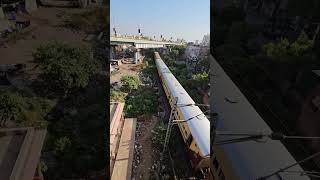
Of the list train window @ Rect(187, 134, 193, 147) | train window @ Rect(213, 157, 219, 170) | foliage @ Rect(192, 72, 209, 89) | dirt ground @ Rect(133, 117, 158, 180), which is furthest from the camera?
train window @ Rect(187, 134, 193, 147)

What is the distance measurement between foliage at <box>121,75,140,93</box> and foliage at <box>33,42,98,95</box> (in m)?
0.43

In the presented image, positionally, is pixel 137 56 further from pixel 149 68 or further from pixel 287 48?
pixel 287 48

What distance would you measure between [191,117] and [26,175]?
4.73ft

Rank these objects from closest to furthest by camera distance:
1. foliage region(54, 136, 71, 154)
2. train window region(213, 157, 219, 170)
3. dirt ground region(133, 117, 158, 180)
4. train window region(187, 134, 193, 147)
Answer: foliage region(54, 136, 71, 154)
train window region(213, 157, 219, 170)
dirt ground region(133, 117, 158, 180)
train window region(187, 134, 193, 147)

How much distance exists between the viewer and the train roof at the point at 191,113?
89.0 inches

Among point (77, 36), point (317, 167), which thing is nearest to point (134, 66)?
point (77, 36)

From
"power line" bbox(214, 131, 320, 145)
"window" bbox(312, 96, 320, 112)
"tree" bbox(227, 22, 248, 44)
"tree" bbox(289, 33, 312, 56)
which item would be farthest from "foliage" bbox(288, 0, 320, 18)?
"power line" bbox(214, 131, 320, 145)

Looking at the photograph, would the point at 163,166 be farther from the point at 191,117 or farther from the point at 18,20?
the point at 18,20

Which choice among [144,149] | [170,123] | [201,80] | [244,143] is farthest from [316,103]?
[144,149]

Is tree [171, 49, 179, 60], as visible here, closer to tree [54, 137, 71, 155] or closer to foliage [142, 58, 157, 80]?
foliage [142, 58, 157, 80]

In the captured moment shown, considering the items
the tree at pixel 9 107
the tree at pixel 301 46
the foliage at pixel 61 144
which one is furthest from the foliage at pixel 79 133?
the tree at pixel 301 46

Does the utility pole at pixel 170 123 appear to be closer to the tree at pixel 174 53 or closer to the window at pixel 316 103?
the tree at pixel 174 53

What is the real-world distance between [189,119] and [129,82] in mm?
695

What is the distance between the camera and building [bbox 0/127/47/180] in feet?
4.56
